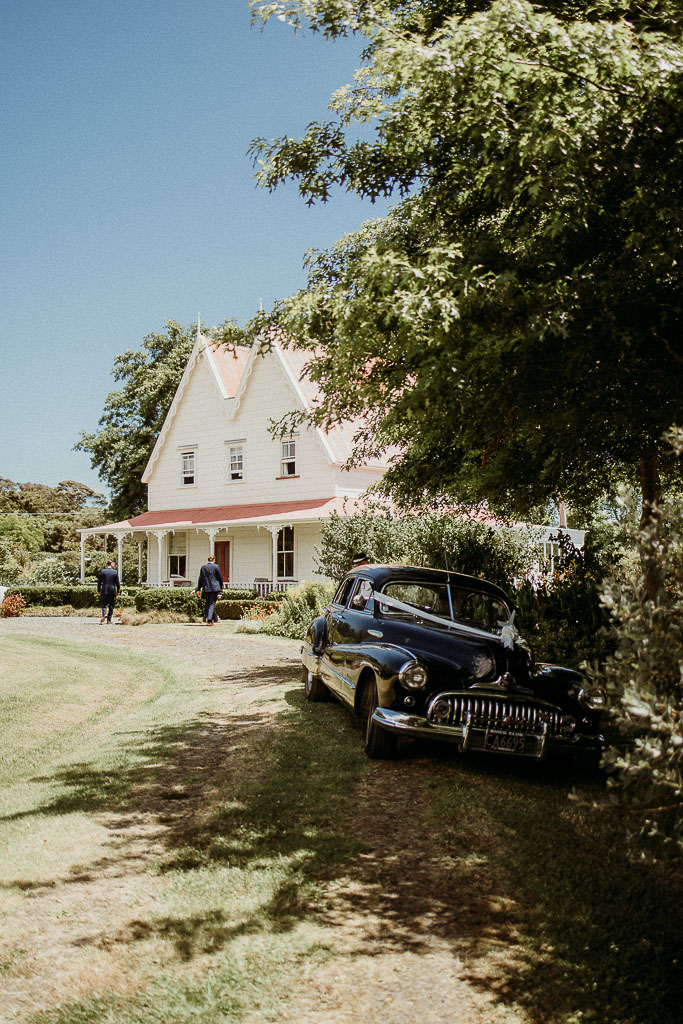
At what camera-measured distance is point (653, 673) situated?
3.23 meters

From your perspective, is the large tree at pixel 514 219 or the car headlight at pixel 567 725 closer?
the large tree at pixel 514 219

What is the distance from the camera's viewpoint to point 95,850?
527cm

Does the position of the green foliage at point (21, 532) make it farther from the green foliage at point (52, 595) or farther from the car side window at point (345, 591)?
the car side window at point (345, 591)

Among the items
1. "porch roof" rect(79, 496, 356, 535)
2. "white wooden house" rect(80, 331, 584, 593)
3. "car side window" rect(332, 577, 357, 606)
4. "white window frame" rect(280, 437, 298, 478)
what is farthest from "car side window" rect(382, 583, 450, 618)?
"white window frame" rect(280, 437, 298, 478)

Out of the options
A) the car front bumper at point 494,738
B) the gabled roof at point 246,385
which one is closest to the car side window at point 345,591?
the car front bumper at point 494,738

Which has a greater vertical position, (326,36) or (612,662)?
(326,36)

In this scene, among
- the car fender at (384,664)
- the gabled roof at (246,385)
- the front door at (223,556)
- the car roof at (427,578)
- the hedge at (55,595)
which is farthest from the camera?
the front door at (223,556)

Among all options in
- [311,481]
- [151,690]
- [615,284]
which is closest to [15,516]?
[311,481]

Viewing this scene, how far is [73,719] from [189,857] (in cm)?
490

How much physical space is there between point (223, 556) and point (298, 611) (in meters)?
13.9

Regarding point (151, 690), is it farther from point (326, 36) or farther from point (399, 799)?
point (326, 36)

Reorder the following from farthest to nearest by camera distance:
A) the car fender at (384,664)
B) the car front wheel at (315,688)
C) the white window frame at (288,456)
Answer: the white window frame at (288,456) → the car front wheel at (315,688) → the car fender at (384,664)

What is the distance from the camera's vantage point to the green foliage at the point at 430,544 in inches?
573

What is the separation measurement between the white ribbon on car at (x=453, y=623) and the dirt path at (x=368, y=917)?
4.19 ft
